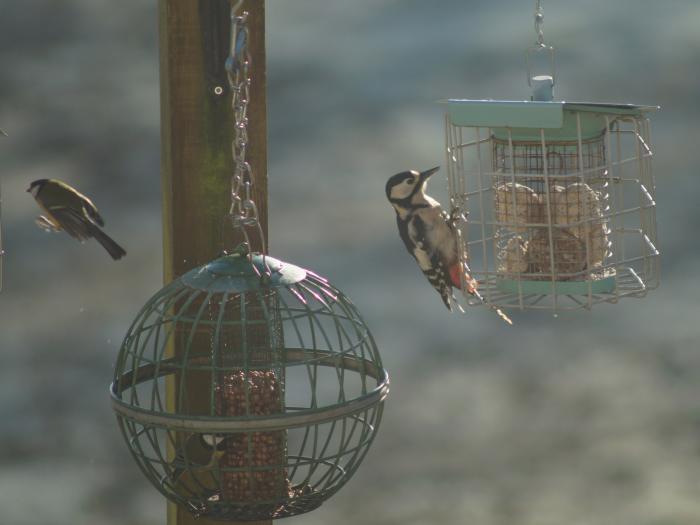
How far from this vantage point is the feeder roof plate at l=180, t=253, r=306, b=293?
253 cm

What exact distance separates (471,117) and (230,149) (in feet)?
2.25

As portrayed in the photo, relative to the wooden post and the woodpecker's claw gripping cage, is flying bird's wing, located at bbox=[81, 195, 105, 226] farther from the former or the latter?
the woodpecker's claw gripping cage

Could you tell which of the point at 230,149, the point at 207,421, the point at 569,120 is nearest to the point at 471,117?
the point at 569,120

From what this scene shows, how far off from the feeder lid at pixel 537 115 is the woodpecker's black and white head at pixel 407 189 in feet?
3.21

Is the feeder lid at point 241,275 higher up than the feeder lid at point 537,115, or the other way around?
the feeder lid at point 537,115

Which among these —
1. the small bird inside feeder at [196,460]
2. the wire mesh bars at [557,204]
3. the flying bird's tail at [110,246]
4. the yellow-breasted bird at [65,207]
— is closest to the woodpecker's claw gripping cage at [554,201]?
the wire mesh bars at [557,204]

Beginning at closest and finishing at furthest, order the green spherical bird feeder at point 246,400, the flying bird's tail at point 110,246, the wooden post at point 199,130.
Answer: the green spherical bird feeder at point 246,400 < the wooden post at point 199,130 < the flying bird's tail at point 110,246

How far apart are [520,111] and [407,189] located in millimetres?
1285

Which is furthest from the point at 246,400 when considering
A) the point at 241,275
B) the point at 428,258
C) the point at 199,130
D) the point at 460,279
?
the point at 428,258

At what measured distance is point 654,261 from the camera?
3408mm

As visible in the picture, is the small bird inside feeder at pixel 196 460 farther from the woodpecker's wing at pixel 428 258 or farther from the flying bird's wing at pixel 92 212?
the woodpecker's wing at pixel 428 258

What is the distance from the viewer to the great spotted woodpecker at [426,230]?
4.17 m

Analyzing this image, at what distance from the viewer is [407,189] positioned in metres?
4.27

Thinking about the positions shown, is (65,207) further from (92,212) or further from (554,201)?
→ (554,201)
